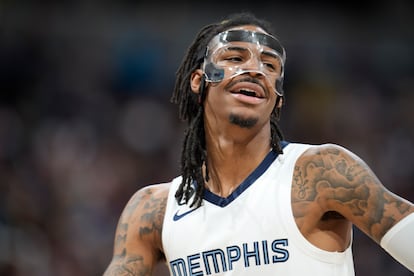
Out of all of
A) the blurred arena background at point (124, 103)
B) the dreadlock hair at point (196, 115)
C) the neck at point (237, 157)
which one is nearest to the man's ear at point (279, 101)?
the dreadlock hair at point (196, 115)

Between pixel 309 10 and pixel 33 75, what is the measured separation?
12.8 ft

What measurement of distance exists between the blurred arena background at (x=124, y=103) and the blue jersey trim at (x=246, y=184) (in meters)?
3.56

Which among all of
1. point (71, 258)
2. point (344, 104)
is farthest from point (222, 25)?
point (344, 104)

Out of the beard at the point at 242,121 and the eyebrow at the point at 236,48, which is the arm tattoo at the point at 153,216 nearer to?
the beard at the point at 242,121

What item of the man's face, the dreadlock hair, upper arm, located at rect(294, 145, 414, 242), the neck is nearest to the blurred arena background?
the dreadlock hair

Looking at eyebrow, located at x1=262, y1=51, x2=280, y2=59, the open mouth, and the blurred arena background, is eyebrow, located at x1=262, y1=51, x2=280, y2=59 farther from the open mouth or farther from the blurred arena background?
the blurred arena background

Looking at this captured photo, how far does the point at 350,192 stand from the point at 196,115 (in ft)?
3.38

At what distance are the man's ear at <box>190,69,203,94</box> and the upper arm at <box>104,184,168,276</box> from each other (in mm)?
514

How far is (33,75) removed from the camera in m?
10.1

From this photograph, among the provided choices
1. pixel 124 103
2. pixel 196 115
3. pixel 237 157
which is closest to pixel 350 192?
pixel 237 157

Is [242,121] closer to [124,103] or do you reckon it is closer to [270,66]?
[270,66]

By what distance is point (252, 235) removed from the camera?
3.56 meters

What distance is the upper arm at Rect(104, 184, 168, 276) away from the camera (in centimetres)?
388

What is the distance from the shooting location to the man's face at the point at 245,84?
3768 mm
